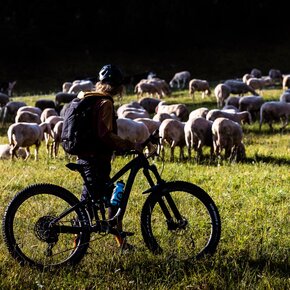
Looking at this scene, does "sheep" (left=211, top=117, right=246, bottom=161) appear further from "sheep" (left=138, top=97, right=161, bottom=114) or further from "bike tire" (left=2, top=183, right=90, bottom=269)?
"sheep" (left=138, top=97, right=161, bottom=114)

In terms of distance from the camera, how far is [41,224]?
556cm

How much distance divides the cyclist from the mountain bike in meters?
0.13

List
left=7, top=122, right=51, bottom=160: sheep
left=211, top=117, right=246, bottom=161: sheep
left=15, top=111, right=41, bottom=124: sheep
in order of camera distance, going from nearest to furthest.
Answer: left=211, top=117, right=246, bottom=161: sheep < left=7, top=122, right=51, bottom=160: sheep < left=15, top=111, right=41, bottom=124: sheep

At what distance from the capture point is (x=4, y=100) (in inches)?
1001

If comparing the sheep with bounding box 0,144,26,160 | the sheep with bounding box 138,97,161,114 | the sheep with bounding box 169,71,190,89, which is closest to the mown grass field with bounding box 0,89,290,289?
the sheep with bounding box 0,144,26,160

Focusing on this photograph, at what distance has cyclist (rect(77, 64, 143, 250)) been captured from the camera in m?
5.57

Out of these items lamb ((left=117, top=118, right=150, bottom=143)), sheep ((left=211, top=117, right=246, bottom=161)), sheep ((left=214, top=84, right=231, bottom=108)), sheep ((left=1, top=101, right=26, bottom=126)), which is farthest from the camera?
sheep ((left=214, top=84, right=231, bottom=108))

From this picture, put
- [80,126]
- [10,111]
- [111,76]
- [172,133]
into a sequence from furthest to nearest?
[10,111] < [172,133] < [111,76] < [80,126]

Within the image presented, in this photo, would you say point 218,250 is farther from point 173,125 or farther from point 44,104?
point 44,104

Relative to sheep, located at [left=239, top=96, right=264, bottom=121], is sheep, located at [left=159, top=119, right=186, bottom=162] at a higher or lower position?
higher

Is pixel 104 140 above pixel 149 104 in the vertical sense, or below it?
above

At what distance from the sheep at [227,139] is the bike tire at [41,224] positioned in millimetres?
8445

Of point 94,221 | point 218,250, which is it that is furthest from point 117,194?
point 218,250

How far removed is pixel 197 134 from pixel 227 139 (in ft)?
2.57
